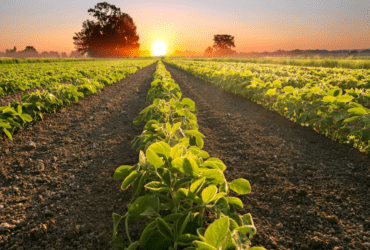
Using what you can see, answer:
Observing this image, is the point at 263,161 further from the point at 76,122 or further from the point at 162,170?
the point at 76,122

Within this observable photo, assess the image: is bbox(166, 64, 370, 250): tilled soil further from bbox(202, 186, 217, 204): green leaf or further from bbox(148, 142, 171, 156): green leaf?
bbox(148, 142, 171, 156): green leaf

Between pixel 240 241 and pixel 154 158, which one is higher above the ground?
pixel 154 158

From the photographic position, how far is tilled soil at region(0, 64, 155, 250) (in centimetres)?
163

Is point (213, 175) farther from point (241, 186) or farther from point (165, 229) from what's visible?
point (165, 229)

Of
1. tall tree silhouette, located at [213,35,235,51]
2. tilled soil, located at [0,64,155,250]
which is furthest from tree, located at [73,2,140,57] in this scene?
tilled soil, located at [0,64,155,250]

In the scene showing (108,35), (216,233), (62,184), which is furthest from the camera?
(108,35)

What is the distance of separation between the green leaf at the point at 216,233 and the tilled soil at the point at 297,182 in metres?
1.19

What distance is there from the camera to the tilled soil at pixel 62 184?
5.36ft

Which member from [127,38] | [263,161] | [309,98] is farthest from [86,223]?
[127,38]

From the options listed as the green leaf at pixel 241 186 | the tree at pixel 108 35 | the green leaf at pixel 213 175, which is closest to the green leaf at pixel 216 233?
the green leaf at pixel 213 175

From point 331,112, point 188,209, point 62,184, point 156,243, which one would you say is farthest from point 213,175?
point 331,112

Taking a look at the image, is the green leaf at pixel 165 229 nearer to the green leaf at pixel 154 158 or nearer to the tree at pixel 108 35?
the green leaf at pixel 154 158

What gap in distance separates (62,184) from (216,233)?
2292 millimetres

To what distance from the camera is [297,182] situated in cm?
231
